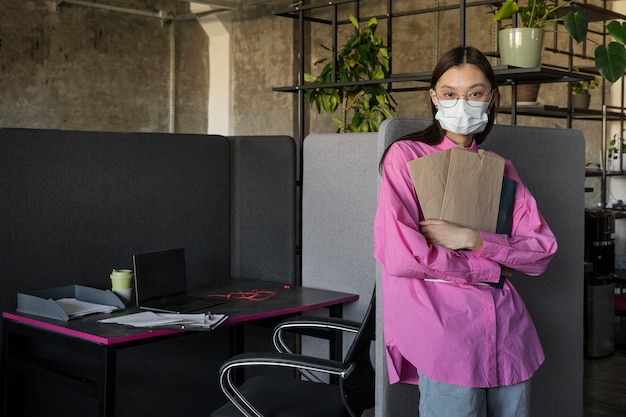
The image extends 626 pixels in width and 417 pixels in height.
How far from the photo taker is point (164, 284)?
2.97m

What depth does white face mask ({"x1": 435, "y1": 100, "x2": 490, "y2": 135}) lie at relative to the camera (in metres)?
2.00

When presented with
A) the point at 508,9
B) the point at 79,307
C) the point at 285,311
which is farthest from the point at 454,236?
the point at 508,9

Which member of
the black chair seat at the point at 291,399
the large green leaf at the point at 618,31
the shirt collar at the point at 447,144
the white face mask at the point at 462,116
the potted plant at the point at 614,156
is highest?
the large green leaf at the point at 618,31

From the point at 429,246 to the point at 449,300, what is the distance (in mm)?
138

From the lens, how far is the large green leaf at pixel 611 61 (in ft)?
11.7

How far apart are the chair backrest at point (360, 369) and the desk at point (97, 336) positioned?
59cm

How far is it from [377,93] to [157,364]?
1.59 metres

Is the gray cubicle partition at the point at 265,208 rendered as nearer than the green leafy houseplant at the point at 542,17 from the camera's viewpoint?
No

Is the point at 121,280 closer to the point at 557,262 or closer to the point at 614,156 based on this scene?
the point at 557,262

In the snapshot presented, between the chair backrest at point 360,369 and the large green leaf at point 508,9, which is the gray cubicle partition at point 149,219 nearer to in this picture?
the large green leaf at point 508,9

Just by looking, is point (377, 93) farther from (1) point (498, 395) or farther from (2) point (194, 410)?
(1) point (498, 395)

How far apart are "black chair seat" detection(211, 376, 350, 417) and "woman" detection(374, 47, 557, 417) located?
39 cm

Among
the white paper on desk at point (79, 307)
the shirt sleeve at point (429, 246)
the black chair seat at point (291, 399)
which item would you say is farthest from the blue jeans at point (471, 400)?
the white paper on desk at point (79, 307)

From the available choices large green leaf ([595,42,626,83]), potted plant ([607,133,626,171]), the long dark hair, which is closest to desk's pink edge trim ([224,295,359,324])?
the long dark hair
